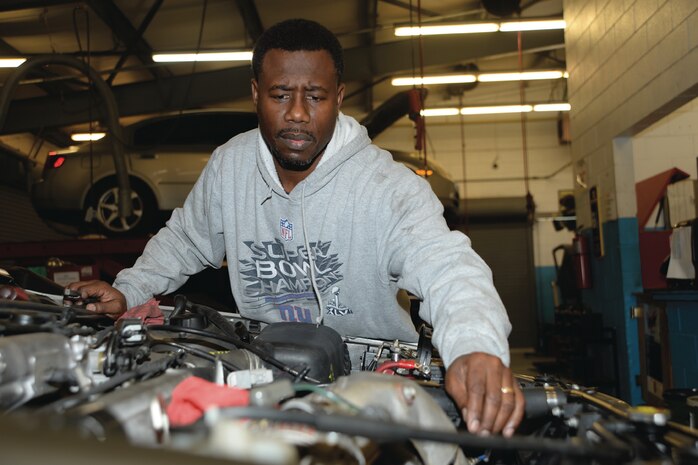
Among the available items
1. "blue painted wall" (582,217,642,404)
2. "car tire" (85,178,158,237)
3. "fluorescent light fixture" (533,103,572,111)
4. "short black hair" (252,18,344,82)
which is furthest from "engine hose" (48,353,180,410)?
"fluorescent light fixture" (533,103,572,111)

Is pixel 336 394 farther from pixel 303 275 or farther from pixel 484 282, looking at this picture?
pixel 303 275

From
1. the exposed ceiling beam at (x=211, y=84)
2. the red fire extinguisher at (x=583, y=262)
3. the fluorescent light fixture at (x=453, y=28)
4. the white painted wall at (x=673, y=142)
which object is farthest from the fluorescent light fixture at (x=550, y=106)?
the red fire extinguisher at (x=583, y=262)

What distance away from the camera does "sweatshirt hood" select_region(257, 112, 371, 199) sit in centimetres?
193

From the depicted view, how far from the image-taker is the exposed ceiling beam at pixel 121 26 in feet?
22.7

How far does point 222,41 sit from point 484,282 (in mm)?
7848

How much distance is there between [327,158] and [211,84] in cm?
677

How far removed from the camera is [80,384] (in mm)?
1000

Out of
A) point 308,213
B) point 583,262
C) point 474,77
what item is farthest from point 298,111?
point 474,77

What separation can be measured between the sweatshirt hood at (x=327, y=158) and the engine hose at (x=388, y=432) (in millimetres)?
1256

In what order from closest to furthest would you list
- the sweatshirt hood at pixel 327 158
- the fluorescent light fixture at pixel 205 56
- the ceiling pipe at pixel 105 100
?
the sweatshirt hood at pixel 327 158, the ceiling pipe at pixel 105 100, the fluorescent light fixture at pixel 205 56

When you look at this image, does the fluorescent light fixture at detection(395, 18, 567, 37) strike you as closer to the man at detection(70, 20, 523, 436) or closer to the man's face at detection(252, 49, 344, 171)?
the man at detection(70, 20, 523, 436)

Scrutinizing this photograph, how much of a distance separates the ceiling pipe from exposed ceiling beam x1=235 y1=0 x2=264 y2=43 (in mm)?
2323

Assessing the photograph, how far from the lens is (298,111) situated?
5.90ft

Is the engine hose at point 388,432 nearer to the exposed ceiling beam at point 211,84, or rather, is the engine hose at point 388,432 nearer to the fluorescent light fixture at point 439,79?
the exposed ceiling beam at point 211,84
